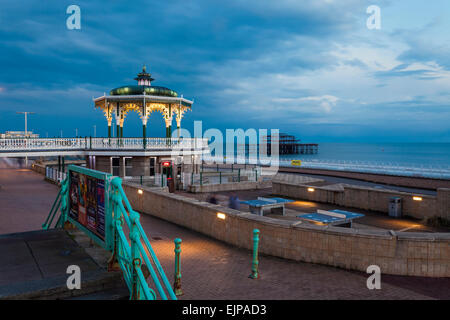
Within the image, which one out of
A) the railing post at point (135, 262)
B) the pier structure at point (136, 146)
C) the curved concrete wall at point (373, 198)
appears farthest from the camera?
the pier structure at point (136, 146)

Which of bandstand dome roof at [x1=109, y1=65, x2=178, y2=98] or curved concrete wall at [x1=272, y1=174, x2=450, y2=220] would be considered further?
bandstand dome roof at [x1=109, y1=65, x2=178, y2=98]

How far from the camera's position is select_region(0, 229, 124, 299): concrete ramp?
17.4 ft

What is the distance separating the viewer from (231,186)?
27188 mm

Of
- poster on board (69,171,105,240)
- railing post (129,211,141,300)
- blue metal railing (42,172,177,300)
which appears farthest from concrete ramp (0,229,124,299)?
railing post (129,211,141,300)

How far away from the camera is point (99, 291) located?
18.4 ft

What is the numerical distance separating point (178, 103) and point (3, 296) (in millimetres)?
25534

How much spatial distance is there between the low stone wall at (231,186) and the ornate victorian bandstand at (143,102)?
20.8ft

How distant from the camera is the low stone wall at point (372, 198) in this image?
1545 cm

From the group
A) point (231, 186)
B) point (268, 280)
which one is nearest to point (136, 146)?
point (231, 186)

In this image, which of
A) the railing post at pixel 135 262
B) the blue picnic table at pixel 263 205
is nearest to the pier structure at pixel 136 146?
the blue picnic table at pixel 263 205

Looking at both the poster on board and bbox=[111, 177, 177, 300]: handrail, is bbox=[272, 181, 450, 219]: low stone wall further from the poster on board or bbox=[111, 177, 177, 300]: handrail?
the poster on board

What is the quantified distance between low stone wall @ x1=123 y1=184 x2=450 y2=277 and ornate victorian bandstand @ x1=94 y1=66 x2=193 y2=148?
19.6m

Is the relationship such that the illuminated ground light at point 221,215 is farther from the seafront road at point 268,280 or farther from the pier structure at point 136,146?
the pier structure at point 136,146

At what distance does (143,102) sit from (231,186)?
10.2 meters
